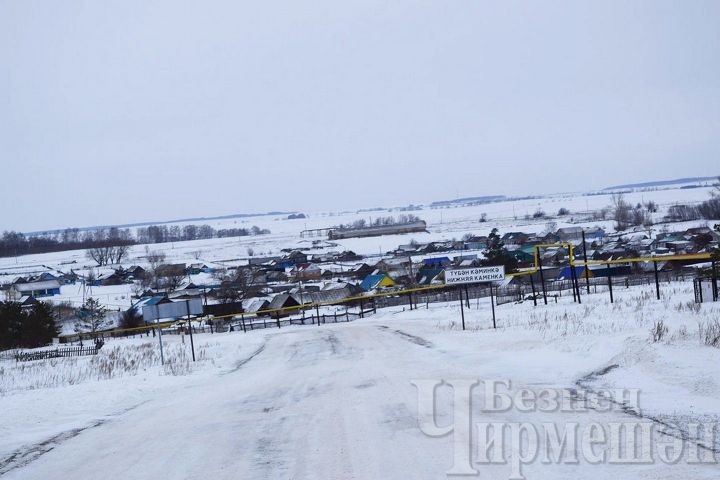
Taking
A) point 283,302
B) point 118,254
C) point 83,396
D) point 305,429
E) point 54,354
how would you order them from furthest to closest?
1. point 118,254
2. point 283,302
3. point 54,354
4. point 83,396
5. point 305,429

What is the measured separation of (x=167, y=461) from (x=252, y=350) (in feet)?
58.4

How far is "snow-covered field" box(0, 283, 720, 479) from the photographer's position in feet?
21.6

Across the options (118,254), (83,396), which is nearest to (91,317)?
(83,396)

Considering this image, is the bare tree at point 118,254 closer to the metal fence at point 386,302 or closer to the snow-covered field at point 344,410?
the metal fence at point 386,302

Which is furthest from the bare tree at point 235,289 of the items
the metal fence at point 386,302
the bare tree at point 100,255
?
the bare tree at point 100,255

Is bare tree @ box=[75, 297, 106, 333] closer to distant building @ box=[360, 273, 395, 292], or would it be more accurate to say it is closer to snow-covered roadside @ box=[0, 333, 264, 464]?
distant building @ box=[360, 273, 395, 292]

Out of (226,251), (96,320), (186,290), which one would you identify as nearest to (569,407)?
(96,320)

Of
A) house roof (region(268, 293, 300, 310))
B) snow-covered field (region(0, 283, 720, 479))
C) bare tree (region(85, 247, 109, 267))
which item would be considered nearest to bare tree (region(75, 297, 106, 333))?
house roof (region(268, 293, 300, 310))

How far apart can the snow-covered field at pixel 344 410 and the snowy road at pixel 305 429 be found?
3 centimetres

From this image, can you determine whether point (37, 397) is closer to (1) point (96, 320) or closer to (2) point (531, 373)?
(2) point (531, 373)

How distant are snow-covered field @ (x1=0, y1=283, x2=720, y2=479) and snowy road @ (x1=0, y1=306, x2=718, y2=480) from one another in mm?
28

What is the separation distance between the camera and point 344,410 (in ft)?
30.1

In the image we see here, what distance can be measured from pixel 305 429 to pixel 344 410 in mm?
1104

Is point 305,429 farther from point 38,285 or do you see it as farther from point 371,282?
point 38,285
